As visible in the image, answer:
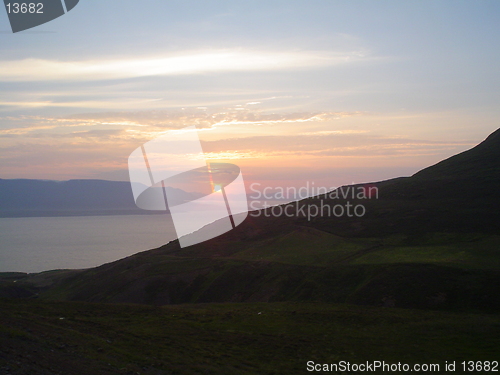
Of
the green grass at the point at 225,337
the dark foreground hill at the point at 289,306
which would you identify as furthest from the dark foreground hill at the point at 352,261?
the green grass at the point at 225,337

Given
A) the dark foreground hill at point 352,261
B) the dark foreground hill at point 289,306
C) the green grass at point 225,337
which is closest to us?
the green grass at point 225,337

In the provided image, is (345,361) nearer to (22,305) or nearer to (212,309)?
(212,309)

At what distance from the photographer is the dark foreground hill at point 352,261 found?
40.6m

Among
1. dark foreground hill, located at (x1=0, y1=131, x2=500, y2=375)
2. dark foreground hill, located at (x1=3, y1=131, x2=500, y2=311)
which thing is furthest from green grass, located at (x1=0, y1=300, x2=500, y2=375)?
dark foreground hill, located at (x1=3, y1=131, x2=500, y2=311)

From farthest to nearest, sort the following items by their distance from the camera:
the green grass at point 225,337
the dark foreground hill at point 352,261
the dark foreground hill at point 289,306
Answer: the dark foreground hill at point 352,261 < the dark foreground hill at point 289,306 < the green grass at point 225,337

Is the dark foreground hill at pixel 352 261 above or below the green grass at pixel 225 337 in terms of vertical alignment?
below

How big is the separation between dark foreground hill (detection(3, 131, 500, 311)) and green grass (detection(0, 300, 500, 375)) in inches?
226

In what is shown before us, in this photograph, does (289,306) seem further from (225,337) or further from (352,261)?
(352,261)

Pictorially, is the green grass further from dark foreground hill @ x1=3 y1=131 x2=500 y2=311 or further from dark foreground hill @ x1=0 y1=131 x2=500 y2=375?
dark foreground hill @ x1=3 y1=131 x2=500 y2=311

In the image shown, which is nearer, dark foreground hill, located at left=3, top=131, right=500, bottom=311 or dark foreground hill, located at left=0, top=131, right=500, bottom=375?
dark foreground hill, located at left=0, top=131, right=500, bottom=375

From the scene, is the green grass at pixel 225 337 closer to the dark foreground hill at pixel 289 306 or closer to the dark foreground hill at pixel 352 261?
the dark foreground hill at pixel 289 306

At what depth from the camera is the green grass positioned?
65.1ft

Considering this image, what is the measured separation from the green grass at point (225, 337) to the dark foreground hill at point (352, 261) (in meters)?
5.73

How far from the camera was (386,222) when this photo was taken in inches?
3152
